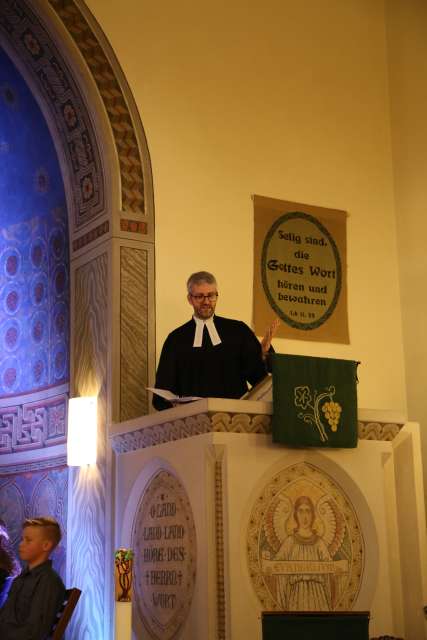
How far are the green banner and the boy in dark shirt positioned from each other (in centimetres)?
161

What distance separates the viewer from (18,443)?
831cm

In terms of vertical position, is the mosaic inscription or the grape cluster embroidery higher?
the grape cluster embroidery

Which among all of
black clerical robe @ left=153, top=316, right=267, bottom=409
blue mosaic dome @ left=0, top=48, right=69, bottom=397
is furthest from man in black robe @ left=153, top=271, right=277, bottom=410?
blue mosaic dome @ left=0, top=48, right=69, bottom=397

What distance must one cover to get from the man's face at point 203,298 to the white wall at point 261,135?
819 millimetres

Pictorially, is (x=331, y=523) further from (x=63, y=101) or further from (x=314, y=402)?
(x=63, y=101)

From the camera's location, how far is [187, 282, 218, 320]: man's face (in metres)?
6.62

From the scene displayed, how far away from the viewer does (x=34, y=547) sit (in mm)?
6191

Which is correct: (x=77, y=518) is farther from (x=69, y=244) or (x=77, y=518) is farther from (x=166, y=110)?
(x=166, y=110)

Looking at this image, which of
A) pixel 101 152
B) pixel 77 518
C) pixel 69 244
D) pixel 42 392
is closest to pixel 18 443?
pixel 42 392

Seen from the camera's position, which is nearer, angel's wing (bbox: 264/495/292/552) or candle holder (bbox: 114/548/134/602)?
candle holder (bbox: 114/548/134/602)

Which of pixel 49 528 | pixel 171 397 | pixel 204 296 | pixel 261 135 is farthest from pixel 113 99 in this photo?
pixel 49 528

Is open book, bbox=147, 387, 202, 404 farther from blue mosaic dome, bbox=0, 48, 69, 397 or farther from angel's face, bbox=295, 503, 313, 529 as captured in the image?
blue mosaic dome, bbox=0, 48, 69, 397

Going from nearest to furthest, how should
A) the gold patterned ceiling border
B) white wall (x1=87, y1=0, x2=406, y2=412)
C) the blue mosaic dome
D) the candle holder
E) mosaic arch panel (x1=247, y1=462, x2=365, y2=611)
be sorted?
the candle holder → mosaic arch panel (x1=247, y1=462, x2=365, y2=611) → the gold patterned ceiling border → white wall (x1=87, y1=0, x2=406, y2=412) → the blue mosaic dome

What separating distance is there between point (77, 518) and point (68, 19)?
3757mm
